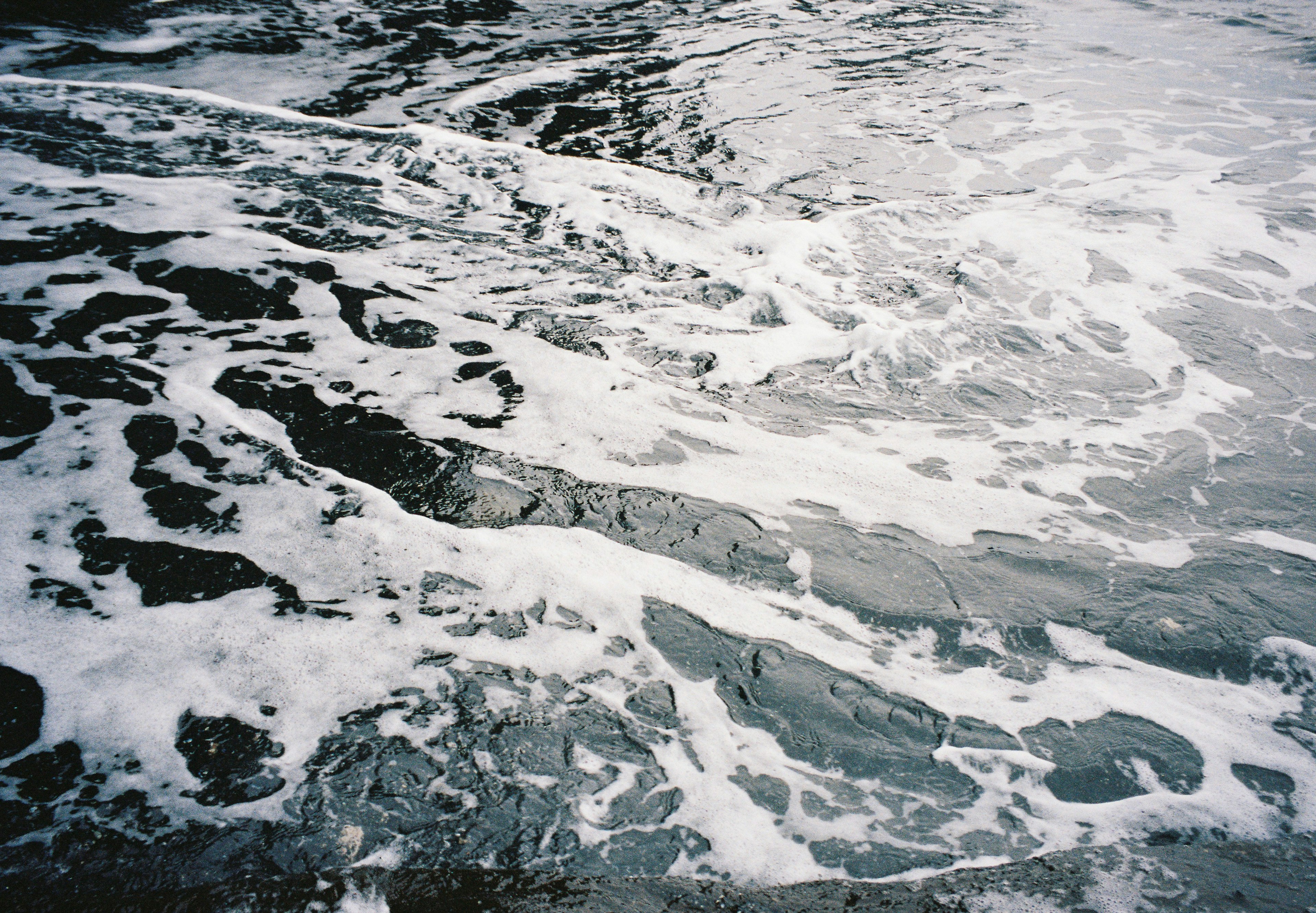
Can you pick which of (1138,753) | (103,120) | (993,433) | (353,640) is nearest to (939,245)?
(993,433)

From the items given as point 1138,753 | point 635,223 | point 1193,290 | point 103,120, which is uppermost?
point 103,120

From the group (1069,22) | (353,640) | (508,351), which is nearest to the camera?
(353,640)

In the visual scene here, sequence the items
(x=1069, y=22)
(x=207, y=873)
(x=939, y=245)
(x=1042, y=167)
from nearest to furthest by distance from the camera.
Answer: (x=207, y=873), (x=939, y=245), (x=1042, y=167), (x=1069, y=22)

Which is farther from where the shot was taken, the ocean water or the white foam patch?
the white foam patch

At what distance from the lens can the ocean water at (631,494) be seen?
8.00 feet

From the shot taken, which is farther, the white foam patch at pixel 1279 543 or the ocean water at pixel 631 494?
the white foam patch at pixel 1279 543

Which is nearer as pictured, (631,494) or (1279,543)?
(1279,543)

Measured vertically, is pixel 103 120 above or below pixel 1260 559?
above

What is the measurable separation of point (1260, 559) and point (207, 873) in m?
4.63

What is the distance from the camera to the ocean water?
2.44 m

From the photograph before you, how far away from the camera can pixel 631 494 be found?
3.76 meters

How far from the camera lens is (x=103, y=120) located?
23.2 ft

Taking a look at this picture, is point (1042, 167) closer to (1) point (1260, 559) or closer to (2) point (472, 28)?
(1) point (1260, 559)

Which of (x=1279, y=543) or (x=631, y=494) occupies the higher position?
(x=631, y=494)
